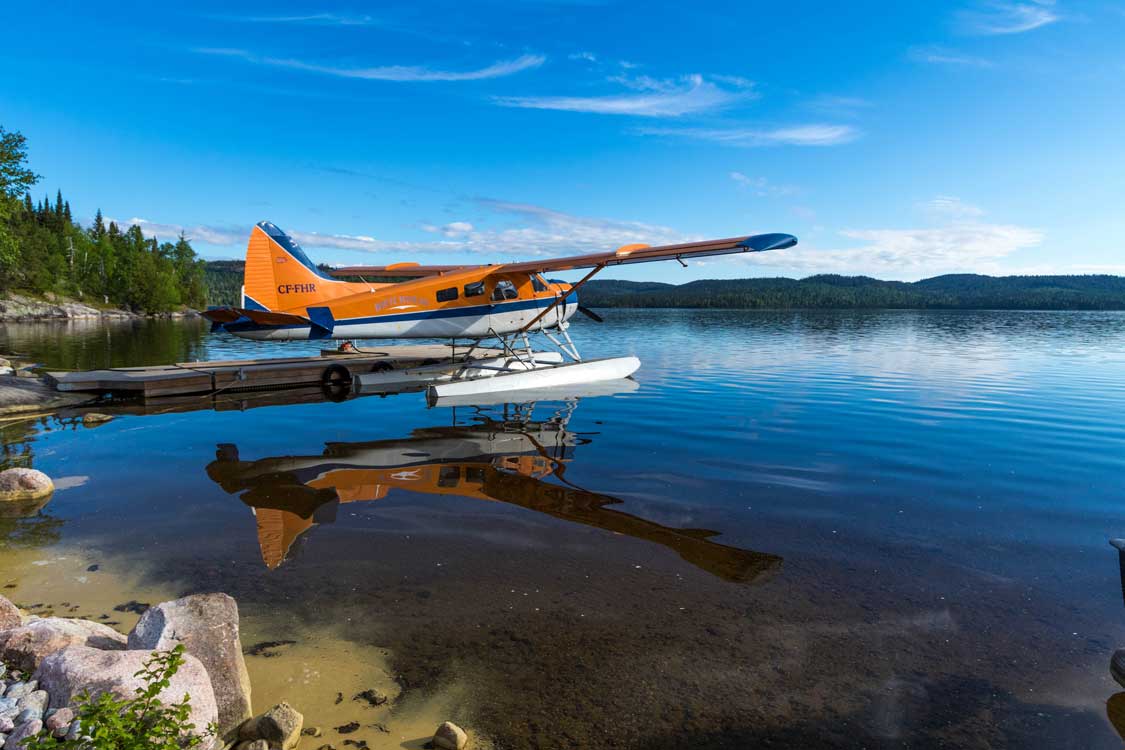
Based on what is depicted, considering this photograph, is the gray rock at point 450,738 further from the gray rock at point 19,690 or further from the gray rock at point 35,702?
the gray rock at point 19,690

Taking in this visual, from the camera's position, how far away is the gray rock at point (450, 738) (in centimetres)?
322

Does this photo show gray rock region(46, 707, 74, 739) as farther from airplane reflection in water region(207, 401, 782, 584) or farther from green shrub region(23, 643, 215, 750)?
airplane reflection in water region(207, 401, 782, 584)

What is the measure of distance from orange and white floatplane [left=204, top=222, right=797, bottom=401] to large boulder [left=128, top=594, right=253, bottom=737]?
10083 millimetres

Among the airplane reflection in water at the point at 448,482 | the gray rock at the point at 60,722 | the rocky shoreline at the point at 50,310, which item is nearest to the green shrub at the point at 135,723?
the gray rock at the point at 60,722

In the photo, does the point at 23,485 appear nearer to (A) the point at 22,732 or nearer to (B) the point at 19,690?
(B) the point at 19,690

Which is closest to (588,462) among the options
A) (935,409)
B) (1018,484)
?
(1018,484)

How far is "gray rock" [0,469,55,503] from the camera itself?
7348mm

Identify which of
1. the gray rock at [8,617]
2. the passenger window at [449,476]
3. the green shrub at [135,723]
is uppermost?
the green shrub at [135,723]

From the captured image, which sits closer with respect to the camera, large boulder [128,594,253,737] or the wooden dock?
large boulder [128,594,253,737]

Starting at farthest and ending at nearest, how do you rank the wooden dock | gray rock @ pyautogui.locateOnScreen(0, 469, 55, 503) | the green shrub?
the wooden dock
gray rock @ pyautogui.locateOnScreen(0, 469, 55, 503)
the green shrub

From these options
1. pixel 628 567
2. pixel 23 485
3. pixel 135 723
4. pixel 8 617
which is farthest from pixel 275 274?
pixel 135 723

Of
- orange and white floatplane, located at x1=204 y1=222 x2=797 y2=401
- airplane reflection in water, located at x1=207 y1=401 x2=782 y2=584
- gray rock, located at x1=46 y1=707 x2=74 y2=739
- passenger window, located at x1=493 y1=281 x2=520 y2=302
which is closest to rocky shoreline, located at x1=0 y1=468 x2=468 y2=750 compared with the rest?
gray rock, located at x1=46 y1=707 x2=74 y2=739

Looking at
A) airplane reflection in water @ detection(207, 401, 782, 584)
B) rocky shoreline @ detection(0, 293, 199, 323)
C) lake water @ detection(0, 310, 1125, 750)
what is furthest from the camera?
rocky shoreline @ detection(0, 293, 199, 323)

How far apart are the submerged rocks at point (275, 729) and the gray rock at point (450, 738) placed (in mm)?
740
